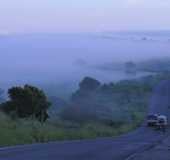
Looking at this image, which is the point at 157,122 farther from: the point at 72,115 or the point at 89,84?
the point at 89,84

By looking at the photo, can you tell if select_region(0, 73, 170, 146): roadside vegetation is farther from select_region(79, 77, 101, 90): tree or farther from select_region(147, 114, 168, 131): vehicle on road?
select_region(147, 114, 168, 131): vehicle on road

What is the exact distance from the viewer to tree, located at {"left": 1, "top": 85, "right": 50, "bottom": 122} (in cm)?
5691

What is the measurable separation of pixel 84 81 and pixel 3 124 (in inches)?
4644

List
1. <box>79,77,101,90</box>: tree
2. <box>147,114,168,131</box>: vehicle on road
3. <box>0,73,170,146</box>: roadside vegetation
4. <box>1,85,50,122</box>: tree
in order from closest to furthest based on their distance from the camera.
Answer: <box>0,73,170,146</box>: roadside vegetation, <box>1,85,50,122</box>: tree, <box>147,114,168,131</box>: vehicle on road, <box>79,77,101,90</box>: tree

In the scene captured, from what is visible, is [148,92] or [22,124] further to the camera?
[148,92]

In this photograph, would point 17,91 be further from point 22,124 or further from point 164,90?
point 164,90

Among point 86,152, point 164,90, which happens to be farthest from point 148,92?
point 86,152

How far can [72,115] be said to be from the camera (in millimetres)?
74000

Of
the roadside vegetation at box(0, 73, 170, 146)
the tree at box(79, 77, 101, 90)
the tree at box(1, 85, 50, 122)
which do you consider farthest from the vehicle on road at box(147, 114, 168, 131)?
the tree at box(79, 77, 101, 90)

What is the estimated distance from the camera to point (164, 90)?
138625 mm

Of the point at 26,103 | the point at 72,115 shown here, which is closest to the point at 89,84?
the point at 72,115

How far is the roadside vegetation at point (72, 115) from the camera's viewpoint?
117 feet

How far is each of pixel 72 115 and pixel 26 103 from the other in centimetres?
1685

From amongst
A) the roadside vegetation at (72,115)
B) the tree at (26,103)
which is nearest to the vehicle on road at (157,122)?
the roadside vegetation at (72,115)
